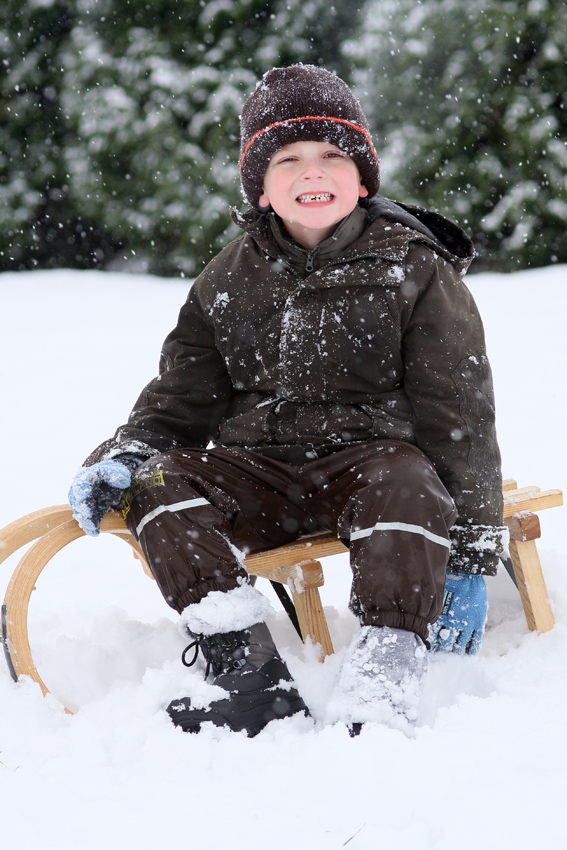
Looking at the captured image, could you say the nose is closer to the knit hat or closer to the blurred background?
the knit hat

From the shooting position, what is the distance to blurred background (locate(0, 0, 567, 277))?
19.0 ft

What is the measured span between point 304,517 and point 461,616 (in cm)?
41

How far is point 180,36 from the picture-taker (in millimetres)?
6207

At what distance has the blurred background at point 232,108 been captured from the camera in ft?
19.0

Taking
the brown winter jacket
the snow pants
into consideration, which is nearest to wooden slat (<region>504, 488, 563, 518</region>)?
the brown winter jacket

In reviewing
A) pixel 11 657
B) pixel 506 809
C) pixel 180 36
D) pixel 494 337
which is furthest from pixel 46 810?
pixel 180 36

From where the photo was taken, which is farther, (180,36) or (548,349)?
(180,36)

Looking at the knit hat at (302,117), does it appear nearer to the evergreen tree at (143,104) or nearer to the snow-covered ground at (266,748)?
the snow-covered ground at (266,748)

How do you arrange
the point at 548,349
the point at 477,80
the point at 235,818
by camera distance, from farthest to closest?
the point at 477,80 → the point at 548,349 → the point at 235,818

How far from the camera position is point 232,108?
605cm

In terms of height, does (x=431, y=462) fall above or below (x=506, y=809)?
above

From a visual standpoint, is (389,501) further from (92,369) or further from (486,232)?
(486,232)

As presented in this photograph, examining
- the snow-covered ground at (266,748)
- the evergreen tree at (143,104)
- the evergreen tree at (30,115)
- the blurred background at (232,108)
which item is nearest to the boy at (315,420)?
the snow-covered ground at (266,748)

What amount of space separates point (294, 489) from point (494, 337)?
339 centimetres
